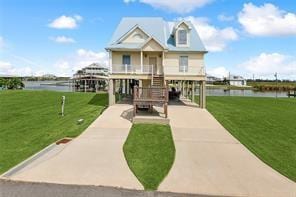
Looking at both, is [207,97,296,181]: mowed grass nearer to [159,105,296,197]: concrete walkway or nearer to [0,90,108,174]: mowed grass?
[159,105,296,197]: concrete walkway

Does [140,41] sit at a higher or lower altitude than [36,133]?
higher

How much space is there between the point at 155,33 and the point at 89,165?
18.8 meters

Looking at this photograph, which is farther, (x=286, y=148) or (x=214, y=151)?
(x=286, y=148)

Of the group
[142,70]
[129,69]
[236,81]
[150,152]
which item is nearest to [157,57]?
[142,70]

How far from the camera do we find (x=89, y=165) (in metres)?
9.70

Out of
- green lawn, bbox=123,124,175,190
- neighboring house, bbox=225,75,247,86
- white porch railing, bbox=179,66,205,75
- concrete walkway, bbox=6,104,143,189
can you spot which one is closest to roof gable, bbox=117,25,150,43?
white porch railing, bbox=179,66,205,75

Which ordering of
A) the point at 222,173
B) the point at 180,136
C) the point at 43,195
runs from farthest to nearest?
the point at 180,136 → the point at 222,173 → the point at 43,195

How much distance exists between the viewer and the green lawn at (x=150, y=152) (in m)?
8.90

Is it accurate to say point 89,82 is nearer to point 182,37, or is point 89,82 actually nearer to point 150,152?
point 182,37

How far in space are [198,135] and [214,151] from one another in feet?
8.49

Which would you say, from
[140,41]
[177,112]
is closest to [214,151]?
[177,112]

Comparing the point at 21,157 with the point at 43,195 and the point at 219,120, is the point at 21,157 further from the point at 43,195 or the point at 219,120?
the point at 219,120

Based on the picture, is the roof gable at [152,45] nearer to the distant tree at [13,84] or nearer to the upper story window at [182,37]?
the upper story window at [182,37]

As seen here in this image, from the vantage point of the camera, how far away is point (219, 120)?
1812 cm
